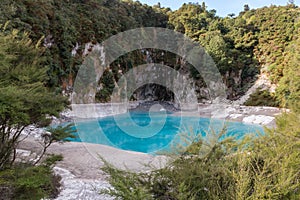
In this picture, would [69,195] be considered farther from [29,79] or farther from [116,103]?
[116,103]

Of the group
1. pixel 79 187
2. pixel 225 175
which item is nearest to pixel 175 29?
pixel 79 187

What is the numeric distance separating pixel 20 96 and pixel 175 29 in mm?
31416

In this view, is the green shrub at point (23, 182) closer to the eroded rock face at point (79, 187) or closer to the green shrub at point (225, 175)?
the green shrub at point (225, 175)

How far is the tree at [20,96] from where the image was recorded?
8.74ft

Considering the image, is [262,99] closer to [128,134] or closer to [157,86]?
[157,86]

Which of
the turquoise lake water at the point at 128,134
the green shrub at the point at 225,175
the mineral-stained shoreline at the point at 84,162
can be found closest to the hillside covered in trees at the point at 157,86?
the green shrub at the point at 225,175

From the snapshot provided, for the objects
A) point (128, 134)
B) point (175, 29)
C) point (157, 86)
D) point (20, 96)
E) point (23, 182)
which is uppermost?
point (175, 29)

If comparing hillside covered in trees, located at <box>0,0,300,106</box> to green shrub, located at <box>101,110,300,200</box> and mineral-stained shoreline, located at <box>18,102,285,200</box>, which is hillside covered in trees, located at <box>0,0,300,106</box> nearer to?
mineral-stained shoreline, located at <box>18,102,285,200</box>

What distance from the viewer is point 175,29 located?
32.0 metres

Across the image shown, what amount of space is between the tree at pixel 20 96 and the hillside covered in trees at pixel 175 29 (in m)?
11.6

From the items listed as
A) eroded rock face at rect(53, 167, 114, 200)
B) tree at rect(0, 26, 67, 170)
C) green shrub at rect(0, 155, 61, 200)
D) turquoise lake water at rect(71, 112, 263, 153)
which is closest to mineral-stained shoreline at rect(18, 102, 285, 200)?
eroded rock face at rect(53, 167, 114, 200)

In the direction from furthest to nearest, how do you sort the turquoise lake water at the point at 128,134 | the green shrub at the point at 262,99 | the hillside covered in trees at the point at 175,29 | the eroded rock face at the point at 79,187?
the green shrub at the point at 262,99, the hillside covered in trees at the point at 175,29, the turquoise lake water at the point at 128,134, the eroded rock face at the point at 79,187

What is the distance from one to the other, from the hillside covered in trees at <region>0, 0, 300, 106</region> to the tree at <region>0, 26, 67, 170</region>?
11582 mm

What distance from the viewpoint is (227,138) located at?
3688 mm
